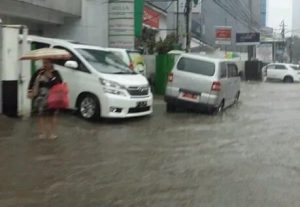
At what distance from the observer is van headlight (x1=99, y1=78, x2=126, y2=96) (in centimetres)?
1463

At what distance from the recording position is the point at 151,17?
4106cm

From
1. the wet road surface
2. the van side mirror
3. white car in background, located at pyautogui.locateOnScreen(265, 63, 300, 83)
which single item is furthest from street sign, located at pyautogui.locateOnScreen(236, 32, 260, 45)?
the van side mirror

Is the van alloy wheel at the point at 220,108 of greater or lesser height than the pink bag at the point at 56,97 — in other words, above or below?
below

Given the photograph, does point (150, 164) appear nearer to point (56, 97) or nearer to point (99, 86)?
point (56, 97)

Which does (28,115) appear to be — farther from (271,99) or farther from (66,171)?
(271,99)

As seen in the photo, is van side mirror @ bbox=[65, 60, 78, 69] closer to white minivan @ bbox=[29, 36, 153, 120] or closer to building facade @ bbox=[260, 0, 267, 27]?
white minivan @ bbox=[29, 36, 153, 120]

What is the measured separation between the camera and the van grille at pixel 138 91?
49.3ft

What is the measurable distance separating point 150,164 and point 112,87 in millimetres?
5144

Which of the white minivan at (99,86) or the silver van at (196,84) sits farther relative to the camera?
the silver van at (196,84)

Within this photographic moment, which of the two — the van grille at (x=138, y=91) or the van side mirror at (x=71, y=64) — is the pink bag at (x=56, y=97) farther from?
the van grille at (x=138, y=91)

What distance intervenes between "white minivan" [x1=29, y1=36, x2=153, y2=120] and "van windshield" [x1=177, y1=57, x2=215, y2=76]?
2.43 m

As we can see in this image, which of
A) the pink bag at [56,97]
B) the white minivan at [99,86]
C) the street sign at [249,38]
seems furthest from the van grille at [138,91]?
the street sign at [249,38]

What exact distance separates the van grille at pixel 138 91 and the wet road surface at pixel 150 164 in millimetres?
705

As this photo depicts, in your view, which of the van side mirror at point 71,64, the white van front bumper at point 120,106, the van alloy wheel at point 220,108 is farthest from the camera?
the van alloy wheel at point 220,108
